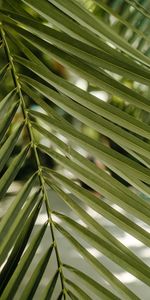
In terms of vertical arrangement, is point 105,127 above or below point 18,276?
above

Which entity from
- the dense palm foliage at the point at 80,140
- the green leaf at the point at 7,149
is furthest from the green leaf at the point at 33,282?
the green leaf at the point at 7,149

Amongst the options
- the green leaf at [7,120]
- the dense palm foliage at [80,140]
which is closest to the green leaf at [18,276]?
the dense palm foliage at [80,140]

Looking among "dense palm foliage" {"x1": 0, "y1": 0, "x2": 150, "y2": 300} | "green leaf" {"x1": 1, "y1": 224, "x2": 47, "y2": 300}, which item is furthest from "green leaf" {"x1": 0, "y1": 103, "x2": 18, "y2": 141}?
"green leaf" {"x1": 1, "y1": 224, "x2": 47, "y2": 300}

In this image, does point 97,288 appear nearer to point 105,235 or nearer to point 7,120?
point 105,235

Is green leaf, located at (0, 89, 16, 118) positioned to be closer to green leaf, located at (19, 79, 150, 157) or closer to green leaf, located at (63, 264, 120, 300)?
green leaf, located at (19, 79, 150, 157)

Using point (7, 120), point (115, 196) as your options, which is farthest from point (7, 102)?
point (115, 196)

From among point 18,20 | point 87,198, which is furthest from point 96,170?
point 18,20

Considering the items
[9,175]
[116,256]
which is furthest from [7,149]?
[116,256]

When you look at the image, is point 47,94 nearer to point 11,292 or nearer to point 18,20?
point 18,20

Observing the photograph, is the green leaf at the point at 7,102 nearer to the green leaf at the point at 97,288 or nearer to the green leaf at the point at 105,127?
the green leaf at the point at 105,127

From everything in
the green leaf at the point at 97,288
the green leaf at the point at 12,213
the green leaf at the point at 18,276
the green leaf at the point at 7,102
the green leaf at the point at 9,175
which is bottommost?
the green leaf at the point at 18,276

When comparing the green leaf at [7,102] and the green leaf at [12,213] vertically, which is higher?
the green leaf at [7,102]
